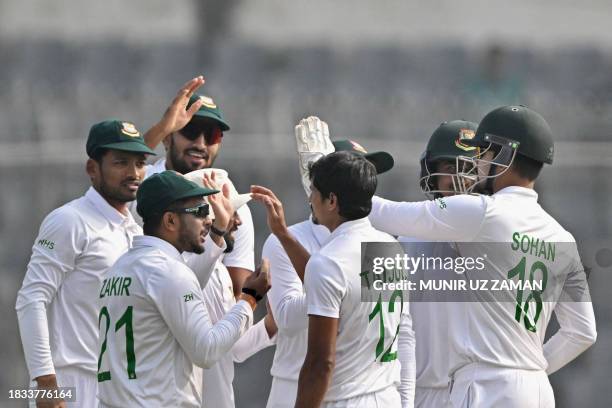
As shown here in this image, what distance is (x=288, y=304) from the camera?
3375mm

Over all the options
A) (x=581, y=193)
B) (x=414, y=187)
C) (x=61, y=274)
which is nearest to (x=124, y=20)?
(x=414, y=187)

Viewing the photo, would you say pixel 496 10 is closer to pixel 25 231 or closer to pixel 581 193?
pixel 581 193

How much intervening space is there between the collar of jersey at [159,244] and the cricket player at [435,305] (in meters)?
0.95

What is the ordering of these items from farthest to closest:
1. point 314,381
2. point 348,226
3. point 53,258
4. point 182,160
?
point 182,160, point 53,258, point 348,226, point 314,381

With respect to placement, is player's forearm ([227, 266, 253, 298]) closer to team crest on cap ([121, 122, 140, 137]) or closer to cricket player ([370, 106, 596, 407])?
team crest on cap ([121, 122, 140, 137])

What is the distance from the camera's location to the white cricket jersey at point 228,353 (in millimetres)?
3801

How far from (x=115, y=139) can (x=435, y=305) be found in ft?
3.72

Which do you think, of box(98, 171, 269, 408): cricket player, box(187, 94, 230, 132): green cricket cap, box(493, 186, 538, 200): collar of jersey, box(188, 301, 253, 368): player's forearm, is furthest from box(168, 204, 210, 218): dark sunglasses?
box(187, 94, 230, 132): green cricket cap

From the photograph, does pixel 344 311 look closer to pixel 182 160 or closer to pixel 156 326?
pixel 156 326

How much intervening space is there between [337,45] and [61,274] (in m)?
3.78

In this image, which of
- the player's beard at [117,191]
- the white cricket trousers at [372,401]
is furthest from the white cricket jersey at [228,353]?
the white cricket trousers at [372,401]

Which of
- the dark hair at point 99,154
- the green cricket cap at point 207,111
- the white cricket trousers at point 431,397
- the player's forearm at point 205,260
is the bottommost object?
the white cricket trousers at point 431,397

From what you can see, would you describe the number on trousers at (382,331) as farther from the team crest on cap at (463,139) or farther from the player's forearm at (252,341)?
the team crest on cap at (463,139)

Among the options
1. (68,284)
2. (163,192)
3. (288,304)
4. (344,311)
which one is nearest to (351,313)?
(344,311)
